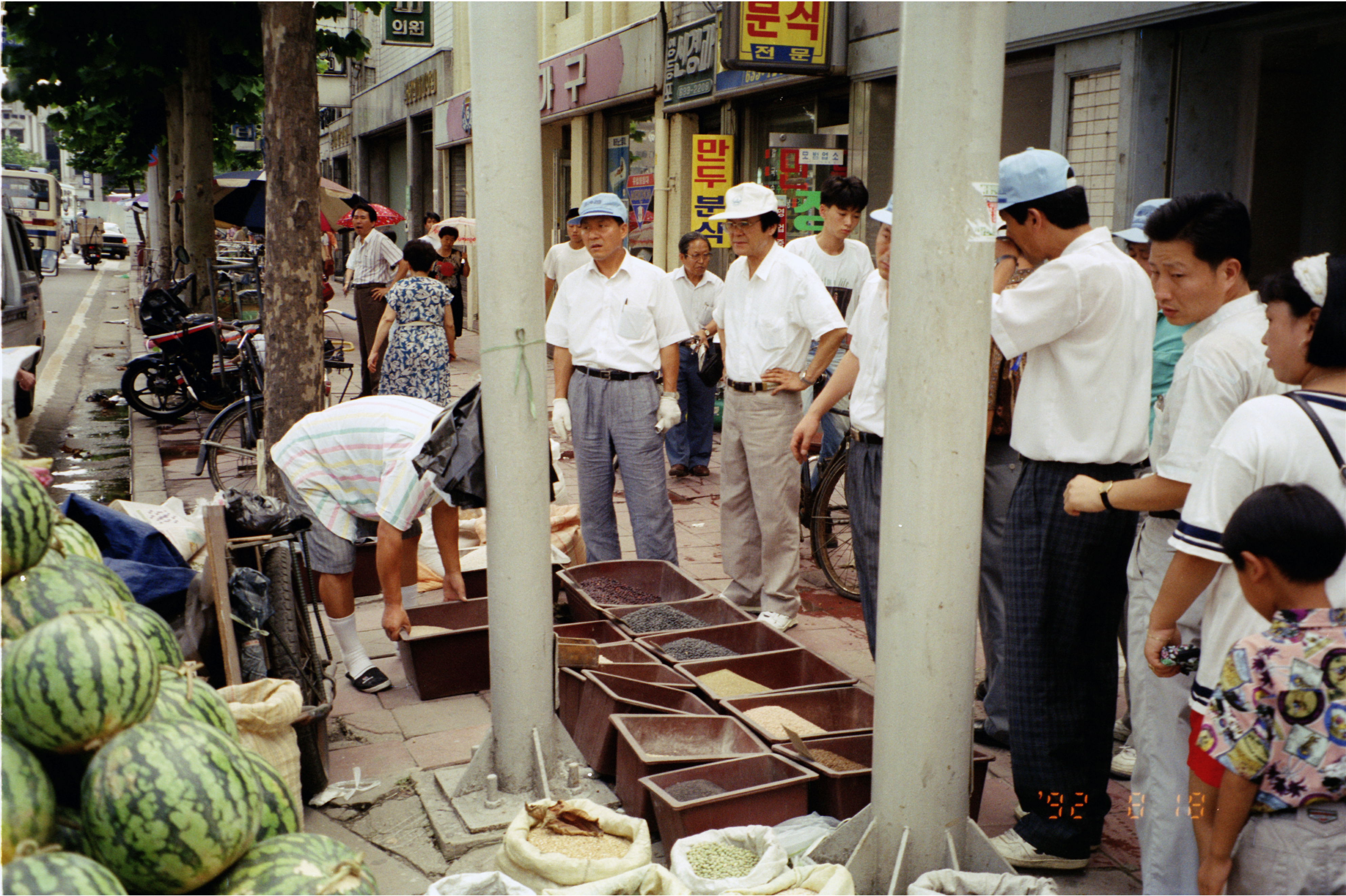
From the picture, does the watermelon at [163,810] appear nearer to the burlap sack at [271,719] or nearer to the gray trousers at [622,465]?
the burlap sack at [271,719]

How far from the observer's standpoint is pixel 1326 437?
227cm

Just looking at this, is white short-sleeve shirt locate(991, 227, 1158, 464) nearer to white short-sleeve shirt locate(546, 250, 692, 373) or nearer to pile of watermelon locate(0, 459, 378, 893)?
pile of watermelon locate(0, 459, 378, 893)

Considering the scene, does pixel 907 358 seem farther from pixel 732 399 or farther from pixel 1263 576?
pixel 732 399

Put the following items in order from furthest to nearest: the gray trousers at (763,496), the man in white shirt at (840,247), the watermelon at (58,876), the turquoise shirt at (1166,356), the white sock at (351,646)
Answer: the man in white shirt at (840,247) → the gray trousers at (763,496) → the white sock at (351,646) → the turquoise shirt at (1166,356) → the watermelon at (58,876)

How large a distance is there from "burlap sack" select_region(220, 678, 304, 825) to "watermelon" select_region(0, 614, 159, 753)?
1.39 m

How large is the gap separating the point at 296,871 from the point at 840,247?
20.6 ft

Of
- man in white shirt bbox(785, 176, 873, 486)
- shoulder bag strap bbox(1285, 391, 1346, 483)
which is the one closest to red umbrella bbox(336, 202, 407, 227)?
man in white shirt bbox(785, 176, 873, 486)

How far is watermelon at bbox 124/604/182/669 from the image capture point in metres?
2.24

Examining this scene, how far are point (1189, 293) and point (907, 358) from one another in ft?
2.62

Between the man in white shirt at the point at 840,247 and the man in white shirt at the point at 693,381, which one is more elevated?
the man in white shirt at the point at 840,247

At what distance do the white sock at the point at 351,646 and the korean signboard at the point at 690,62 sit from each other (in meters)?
9.27

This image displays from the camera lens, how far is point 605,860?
2.94m

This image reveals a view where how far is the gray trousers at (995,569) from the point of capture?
4207 millimetres

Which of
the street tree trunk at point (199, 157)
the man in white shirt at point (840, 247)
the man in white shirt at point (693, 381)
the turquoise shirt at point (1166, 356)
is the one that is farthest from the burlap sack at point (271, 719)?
the street tree trunk at point (199, 157)
